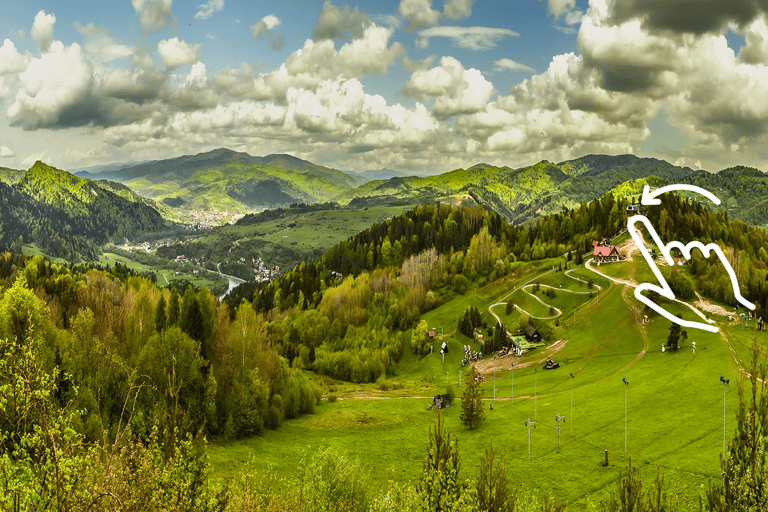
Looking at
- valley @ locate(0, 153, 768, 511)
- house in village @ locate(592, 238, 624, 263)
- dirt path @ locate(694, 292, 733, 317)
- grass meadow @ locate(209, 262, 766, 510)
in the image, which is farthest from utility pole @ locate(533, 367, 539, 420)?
house in village @ locate(592, 238, 624, 263)

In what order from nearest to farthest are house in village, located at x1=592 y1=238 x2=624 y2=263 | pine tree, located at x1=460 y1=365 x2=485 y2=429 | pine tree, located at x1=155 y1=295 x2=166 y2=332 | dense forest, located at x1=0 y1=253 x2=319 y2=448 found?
dense forest, located at x1=0 y1=253 x2=319 y2=448, pine tree, located at x1=155 y1=295 x2=166 y2=332, pine tree, located at x1=460 y1=365 x2=485 y2=429, house in village, located at x1=592 y1=238 x2=624 y2=263

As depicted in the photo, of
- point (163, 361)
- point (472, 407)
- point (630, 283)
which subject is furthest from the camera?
point (630, 283)

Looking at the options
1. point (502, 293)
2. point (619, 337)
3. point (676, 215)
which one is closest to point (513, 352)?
point (619, 337)

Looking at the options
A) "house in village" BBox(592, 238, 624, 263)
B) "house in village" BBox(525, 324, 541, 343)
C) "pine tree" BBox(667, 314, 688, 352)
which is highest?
"house in village" BBox(592, 238, 624, 263)

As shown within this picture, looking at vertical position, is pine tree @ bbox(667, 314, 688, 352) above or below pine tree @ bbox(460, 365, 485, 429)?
above

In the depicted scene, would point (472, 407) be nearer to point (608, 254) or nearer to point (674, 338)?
point (674, 338)

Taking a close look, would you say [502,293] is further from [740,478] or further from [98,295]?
[740,478]

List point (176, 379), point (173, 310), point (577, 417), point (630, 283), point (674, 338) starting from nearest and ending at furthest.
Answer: point (176, 379)
point (173, 310)
point (577, 417)
point (674, 338)
point (630, 283)

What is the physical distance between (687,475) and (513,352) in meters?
87.5

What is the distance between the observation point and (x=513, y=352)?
145 meters

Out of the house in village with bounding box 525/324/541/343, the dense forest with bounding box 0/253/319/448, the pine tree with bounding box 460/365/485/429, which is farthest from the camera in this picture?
the house in village with bounding box 525/324/541/343

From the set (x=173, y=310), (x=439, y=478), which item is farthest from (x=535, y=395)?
(x=439, y=478)

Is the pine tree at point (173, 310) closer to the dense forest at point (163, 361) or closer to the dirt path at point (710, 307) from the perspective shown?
the dense forest at point (163, 361)

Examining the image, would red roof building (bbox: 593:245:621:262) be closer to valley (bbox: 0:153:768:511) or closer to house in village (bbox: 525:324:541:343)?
valley (bbox: 0:153:768:511)
